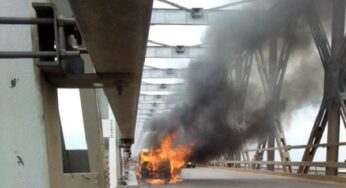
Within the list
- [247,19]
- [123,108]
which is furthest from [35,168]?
[247,19]

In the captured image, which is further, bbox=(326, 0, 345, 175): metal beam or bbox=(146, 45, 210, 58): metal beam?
bbox=(146, 45, 210, 58): metal beam

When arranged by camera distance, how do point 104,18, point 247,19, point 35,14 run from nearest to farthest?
point 104,18 < point 35,14 < point 247,19

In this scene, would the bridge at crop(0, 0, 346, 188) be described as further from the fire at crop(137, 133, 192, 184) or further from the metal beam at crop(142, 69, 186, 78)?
the fire at crop(137, 133, 192, 184)

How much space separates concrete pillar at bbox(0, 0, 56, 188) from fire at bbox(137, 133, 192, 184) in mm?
16689

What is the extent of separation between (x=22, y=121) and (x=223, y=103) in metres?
25.9

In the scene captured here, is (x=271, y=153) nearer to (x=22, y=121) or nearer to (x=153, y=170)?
(x=153, y=170)

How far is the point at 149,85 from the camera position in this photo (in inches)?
1512

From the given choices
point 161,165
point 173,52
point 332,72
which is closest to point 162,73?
point 173,52

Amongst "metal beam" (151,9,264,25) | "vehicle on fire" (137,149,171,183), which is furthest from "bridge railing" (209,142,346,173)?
"metal beam" (151,9,264,25)

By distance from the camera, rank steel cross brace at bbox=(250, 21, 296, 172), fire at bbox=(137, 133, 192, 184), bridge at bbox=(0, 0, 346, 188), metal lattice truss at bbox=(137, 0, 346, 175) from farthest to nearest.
Answer: steel cross brace at bbox=(250, 21, 296, 172) → fire at bbox=(137, 133, 192, 184) → metal lattice truss at bbox=(137, 0, 346, 175) → bridge at bbox=(0, 0, 346, 188)

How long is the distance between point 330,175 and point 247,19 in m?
7.72

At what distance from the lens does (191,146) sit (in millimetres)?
26844

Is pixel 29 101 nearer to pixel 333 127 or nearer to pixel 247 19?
pixel 333 127

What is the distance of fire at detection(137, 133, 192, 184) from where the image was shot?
2052 cm
